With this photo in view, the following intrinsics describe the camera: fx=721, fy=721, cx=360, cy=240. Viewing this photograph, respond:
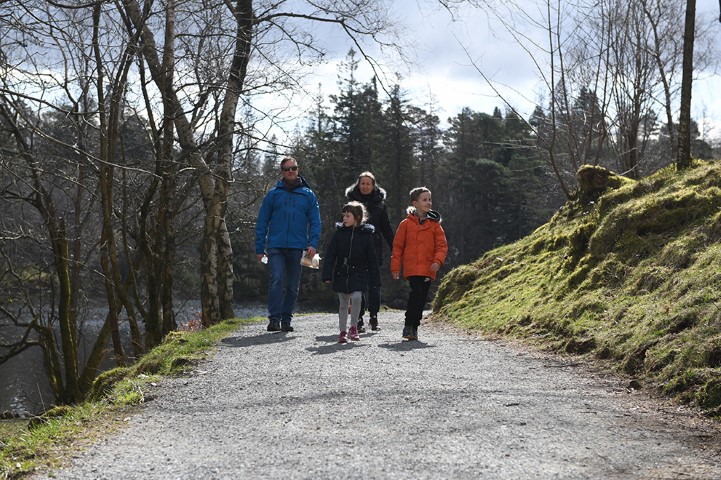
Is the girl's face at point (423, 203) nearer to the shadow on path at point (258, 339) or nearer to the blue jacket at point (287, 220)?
the blue jacket at point (287, 220)

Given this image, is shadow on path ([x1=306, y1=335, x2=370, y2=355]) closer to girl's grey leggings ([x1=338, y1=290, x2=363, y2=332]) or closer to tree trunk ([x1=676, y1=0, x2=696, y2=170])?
girl's grey leggings ([x1=338, y1=290, x2=363, y2=332])

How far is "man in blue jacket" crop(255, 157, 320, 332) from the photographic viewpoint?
10195 mm

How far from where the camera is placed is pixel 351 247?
9305 mm

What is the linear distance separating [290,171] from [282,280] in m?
1.54

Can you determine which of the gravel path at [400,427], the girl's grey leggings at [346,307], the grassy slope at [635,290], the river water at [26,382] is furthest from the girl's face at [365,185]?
the river water at [26,382]

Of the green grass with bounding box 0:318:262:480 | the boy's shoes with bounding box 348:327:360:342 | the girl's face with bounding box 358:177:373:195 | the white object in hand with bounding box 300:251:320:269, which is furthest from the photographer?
the girl's face with bounding box 358:177:373:195

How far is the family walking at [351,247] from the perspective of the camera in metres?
9.28

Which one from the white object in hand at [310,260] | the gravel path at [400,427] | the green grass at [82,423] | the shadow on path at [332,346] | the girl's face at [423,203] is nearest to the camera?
the gravel path at [400,427]

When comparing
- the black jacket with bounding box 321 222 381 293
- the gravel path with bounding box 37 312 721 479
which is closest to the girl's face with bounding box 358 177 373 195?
the black jacket with bounding box 321 222 381 293

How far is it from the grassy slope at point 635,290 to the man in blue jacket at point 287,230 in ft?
10.4

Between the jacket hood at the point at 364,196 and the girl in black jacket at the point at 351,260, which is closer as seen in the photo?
the girl in black jacket at the point at 351,260

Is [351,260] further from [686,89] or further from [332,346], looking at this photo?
[686,89]

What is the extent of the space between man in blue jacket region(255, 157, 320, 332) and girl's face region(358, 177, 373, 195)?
85 centimetres

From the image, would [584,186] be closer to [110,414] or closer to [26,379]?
[110,414]
